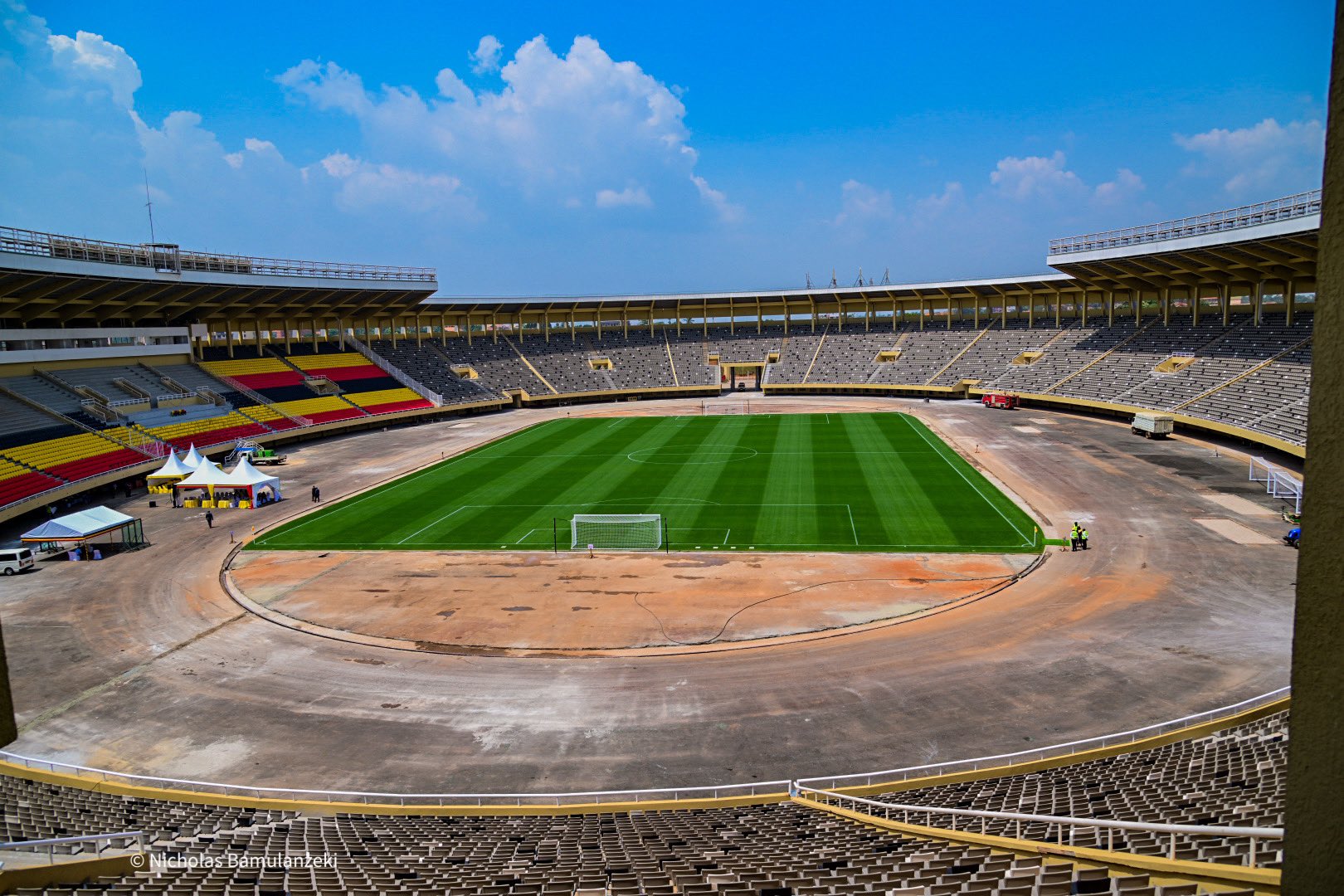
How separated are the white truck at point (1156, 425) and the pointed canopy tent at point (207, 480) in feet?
183

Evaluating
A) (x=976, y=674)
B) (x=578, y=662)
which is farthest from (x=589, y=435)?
(x=976, y=674)

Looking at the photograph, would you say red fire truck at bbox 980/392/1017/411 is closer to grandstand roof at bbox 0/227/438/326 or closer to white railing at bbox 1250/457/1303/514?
white railing at bbox 1250/457/1303/514

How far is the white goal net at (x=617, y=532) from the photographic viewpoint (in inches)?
1356

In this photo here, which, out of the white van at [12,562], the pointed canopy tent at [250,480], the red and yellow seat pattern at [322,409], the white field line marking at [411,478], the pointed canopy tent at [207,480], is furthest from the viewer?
the red and yellow seat pattern at [322,409]

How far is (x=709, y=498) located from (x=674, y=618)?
1677 centimetres

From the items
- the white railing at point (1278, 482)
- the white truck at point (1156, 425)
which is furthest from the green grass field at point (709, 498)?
the white truck at point (1156, 425)

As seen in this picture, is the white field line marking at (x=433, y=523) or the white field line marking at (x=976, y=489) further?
the white field line marking at (x=433, y=523)

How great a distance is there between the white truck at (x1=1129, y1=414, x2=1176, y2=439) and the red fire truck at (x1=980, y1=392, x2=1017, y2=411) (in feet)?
57.7

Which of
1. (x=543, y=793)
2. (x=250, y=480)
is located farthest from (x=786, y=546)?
(x=250, y=480)

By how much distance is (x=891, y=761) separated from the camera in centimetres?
1722

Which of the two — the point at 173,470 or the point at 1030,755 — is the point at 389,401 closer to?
the point at 173,470

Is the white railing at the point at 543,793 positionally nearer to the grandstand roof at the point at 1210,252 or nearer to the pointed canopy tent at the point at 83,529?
the pointed canopy tent at the point at 83,529

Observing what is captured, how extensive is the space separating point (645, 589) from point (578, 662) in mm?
6029

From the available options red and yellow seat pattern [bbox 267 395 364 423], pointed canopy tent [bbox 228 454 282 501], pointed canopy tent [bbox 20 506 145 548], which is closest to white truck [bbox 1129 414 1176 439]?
pointed canopy tent [bbox 228 454 282 501]
